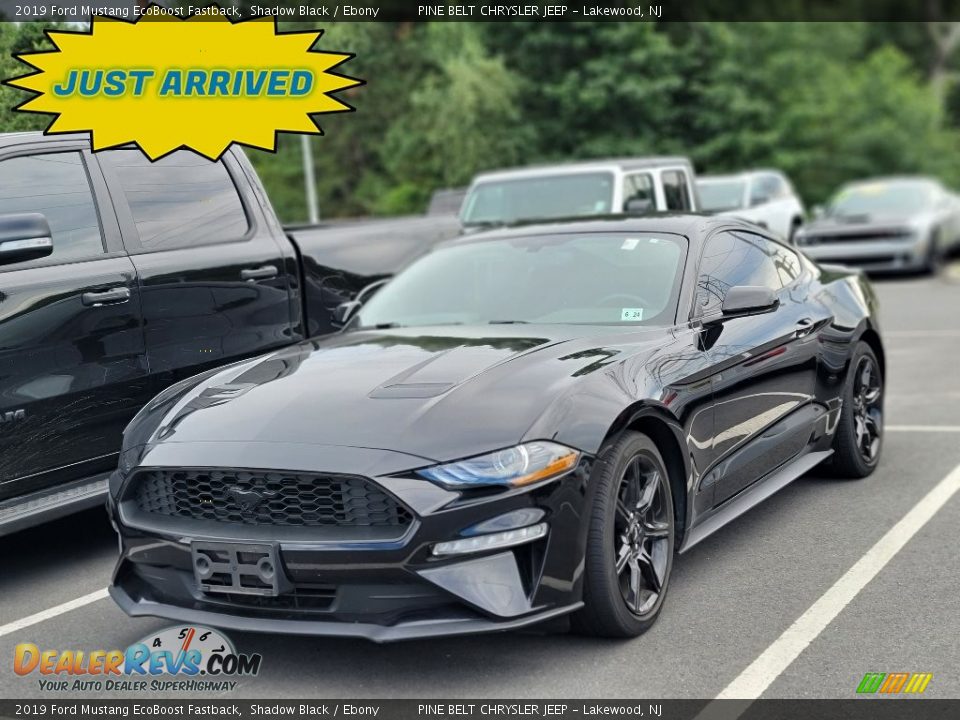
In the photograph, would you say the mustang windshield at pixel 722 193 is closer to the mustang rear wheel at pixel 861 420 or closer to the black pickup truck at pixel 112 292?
the mustang rear wheel at pixel 861 420

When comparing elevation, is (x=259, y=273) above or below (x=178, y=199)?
below

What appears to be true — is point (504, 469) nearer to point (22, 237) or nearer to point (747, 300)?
point (747, 300)

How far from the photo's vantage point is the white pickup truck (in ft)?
38.7

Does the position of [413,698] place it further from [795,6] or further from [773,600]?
[795,6]

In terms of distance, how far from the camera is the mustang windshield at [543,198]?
11805mm

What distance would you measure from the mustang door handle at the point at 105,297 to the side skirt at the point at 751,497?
9.11 ft

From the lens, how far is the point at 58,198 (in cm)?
567

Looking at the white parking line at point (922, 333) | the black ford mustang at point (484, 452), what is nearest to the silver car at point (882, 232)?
the white parking line at point (922, 333)

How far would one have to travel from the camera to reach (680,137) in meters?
33.2

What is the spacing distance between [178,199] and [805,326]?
320 centimetres

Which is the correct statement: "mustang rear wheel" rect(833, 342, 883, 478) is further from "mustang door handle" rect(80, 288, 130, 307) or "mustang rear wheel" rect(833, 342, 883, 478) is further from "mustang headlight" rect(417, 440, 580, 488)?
"mustang door handle" rect(80, 288, 130, 307)

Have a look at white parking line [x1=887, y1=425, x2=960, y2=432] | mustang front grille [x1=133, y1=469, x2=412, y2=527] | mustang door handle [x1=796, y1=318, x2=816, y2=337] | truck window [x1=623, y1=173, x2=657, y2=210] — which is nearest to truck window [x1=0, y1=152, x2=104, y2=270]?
mustang front grille [x1=133, y1=469, x2=412, y2=527]

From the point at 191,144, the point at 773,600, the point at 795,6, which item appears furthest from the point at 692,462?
the point at 795,6

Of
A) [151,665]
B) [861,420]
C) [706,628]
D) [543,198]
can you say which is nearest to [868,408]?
[861,420]
